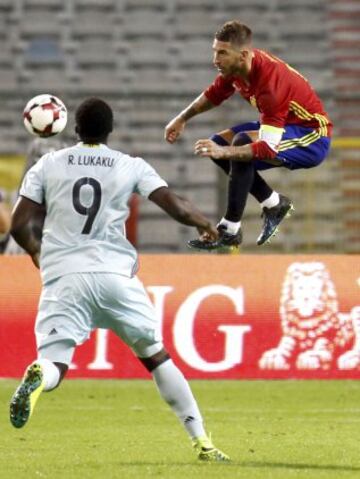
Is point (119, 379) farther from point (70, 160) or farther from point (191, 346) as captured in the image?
point (70, 160)

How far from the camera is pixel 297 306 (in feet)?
43.7

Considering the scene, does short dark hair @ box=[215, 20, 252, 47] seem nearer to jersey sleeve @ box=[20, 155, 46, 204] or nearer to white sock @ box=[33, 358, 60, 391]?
Answer: jersey sleeve @ box=[20, 155, 46, 204]

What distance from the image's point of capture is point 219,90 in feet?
31.3

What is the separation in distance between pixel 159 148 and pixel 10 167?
178 cm

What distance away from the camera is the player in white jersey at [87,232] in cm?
779

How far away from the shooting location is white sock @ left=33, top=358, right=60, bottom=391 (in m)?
7.59

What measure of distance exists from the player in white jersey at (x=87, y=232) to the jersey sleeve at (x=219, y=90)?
5.84ft

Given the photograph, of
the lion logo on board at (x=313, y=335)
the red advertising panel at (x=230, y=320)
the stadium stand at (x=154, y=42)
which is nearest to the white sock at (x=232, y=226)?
the red advertising panel at (x=230, y=320)

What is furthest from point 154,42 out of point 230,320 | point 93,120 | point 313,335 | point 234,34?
point 93,120

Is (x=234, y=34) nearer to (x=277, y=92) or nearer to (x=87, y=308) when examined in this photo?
(x=277, y=92)

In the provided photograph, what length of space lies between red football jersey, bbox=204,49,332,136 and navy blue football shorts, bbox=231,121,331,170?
0.08m

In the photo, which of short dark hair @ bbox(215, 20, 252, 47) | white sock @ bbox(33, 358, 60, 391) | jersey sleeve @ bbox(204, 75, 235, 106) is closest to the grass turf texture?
white sock @ bbox(33, 358, 60, 391)

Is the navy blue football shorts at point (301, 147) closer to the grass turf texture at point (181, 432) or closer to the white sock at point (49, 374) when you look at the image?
the grass turf texture at point (181, 432)

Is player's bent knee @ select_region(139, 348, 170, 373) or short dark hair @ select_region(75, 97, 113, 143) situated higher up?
short dark hair @ select_region(75, 97, 113, 143)
